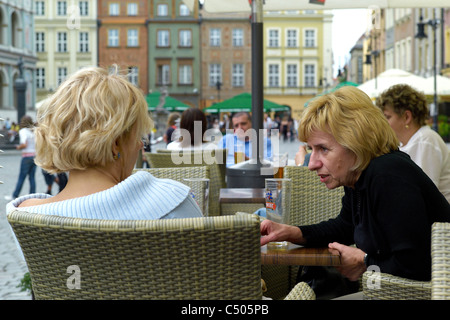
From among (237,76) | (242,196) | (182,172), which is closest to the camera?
(182,172)

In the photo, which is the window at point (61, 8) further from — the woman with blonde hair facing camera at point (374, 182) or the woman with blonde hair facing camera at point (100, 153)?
the woman with blonde hair facing camera at point (100, 153)

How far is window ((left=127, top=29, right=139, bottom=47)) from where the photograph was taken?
5719 centimetres

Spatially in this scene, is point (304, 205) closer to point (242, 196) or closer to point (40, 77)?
point (242, 196)

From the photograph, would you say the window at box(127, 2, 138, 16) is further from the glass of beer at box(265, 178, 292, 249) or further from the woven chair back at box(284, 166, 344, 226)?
the glass of beer at box(265, 178, 292, 249)

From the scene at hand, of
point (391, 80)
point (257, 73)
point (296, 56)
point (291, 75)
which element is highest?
point (296, 56)

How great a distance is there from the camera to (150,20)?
57.0 m

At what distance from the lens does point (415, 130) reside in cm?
401

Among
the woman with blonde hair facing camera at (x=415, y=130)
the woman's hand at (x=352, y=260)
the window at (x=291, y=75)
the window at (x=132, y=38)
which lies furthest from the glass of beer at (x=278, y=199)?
the window at (x=291, y=75)

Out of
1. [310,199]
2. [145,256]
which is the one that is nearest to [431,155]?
[310,199]

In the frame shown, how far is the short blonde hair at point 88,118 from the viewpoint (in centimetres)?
172

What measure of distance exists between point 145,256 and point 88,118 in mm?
483

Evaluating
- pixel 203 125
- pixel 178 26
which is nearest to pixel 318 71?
pixel 178 26
